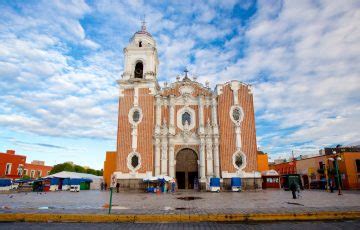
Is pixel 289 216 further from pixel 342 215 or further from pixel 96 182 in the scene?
pixel 96 182

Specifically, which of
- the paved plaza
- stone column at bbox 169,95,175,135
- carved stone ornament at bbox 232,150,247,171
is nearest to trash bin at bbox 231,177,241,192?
carved stone ornament at bbox 232,150,247,171

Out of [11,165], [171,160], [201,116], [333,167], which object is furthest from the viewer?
[11,165]

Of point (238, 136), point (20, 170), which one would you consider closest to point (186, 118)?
point (238, 136)

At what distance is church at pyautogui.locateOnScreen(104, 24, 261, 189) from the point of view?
3228 centimetres

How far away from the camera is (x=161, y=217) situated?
9.46m

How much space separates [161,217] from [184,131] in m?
24.5

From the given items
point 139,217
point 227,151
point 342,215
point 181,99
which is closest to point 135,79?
point 181,99

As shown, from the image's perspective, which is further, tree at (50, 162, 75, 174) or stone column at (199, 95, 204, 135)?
tree at (50, 162, 75, 174)

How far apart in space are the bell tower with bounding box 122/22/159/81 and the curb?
91.2 feet

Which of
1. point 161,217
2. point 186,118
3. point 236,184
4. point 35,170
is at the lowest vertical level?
point 161,217

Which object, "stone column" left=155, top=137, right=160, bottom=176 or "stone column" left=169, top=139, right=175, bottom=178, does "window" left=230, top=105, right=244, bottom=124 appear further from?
"stone column" left=155, top=137, right=160, bottom=176

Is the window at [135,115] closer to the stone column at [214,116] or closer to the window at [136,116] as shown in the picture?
the window at [136,116]

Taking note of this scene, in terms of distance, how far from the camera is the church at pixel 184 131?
3228 cm

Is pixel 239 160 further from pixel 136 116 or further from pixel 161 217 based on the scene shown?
pixel 161 217
